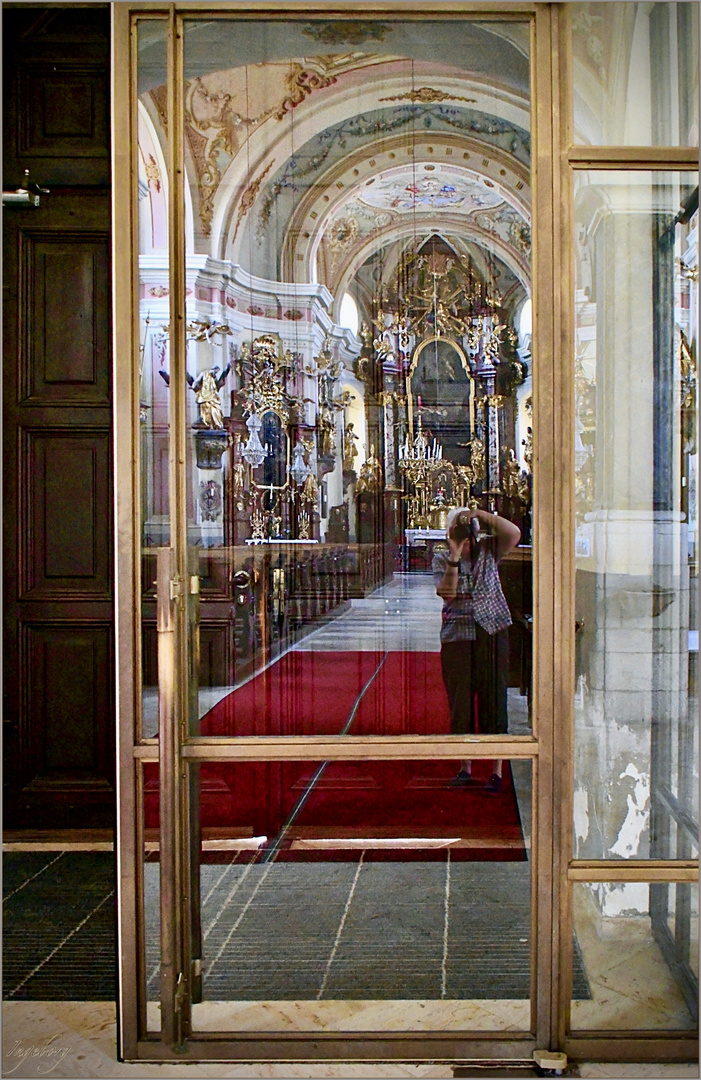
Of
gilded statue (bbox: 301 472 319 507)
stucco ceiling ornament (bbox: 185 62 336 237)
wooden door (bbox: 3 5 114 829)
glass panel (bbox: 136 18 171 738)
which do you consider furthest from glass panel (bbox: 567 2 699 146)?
wooden door (bbox: 3 5 114 829)

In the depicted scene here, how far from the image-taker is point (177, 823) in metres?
2.07

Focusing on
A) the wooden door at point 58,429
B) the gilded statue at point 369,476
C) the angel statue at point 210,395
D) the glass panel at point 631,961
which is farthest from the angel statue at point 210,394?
the wooden door at point 58,429

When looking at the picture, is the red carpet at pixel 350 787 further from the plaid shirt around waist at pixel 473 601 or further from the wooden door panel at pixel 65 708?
the wooden door panel at pixel 65 708

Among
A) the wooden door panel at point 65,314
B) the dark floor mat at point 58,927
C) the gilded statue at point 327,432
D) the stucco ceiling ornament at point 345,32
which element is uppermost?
the stucco ceiling ornament at point 345,32

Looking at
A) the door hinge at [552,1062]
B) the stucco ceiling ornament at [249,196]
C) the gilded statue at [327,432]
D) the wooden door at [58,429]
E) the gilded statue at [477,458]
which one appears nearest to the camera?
the door hinge at [552,1062]

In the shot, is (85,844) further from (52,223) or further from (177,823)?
(52,223)

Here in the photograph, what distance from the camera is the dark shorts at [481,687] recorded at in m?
2.16

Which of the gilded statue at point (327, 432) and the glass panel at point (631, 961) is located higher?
the gilded statue at point (327, 432)

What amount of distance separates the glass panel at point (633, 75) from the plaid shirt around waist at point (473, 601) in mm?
963

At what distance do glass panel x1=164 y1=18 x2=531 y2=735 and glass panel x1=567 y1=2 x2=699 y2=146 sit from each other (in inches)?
5.1

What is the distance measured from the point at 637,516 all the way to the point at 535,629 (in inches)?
13.3

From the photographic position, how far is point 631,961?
2.11 m

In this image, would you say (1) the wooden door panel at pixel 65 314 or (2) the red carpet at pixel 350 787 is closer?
(2) the red carpet at pixel 350 787

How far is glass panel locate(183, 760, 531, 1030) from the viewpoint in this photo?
2.13 metres
